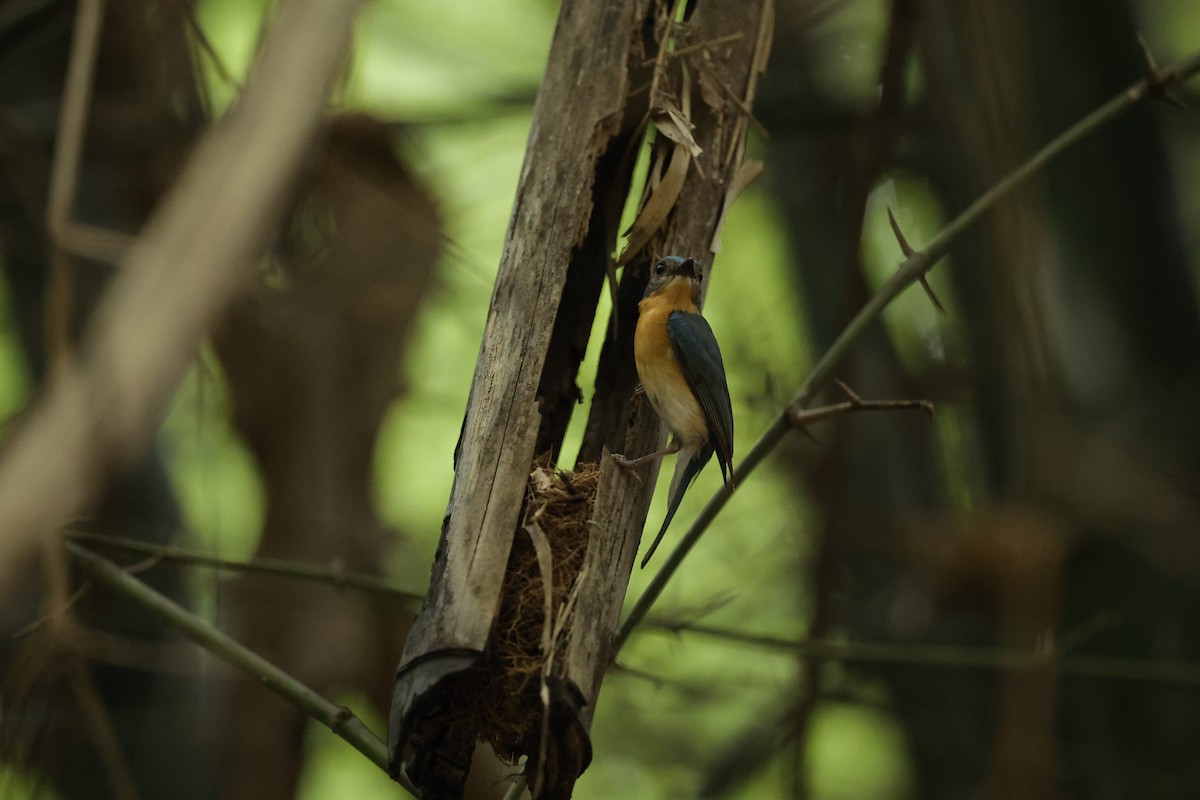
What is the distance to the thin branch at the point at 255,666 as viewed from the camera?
2.42m

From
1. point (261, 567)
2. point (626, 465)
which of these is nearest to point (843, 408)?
point (626, 465)

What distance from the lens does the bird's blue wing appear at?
10.3ft

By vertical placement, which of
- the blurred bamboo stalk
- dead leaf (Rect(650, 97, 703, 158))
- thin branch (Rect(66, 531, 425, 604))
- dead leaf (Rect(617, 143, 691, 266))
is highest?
dead leaf (Rect(650, 97, 703, 158))

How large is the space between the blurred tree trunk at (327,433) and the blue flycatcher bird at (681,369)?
8.51 feet

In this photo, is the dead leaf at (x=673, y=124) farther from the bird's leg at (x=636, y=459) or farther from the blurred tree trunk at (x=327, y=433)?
the blurred tree trunk at (x=327, y=433)

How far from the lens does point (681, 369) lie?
3.11 metres

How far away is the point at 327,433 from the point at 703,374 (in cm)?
394

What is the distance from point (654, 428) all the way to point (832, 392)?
3673mm

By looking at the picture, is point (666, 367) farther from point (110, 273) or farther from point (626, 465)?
point (110, 273)

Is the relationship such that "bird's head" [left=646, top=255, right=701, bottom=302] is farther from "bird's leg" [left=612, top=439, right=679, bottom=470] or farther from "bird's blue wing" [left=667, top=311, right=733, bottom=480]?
"bird's leg" [left=612, top=439, right=679, bottom=470]

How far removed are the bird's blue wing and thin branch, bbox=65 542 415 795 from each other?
1213 millimetres

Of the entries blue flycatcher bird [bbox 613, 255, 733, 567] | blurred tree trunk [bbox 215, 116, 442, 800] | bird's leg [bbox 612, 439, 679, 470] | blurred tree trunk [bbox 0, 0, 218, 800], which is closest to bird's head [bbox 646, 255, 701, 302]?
blue flycatcher bird [bbox 613, 255, 733, 567]

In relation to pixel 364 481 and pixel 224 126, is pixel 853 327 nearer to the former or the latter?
pixel 224 126

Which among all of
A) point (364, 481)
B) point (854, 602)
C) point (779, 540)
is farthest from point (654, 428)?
point (364, 481)
